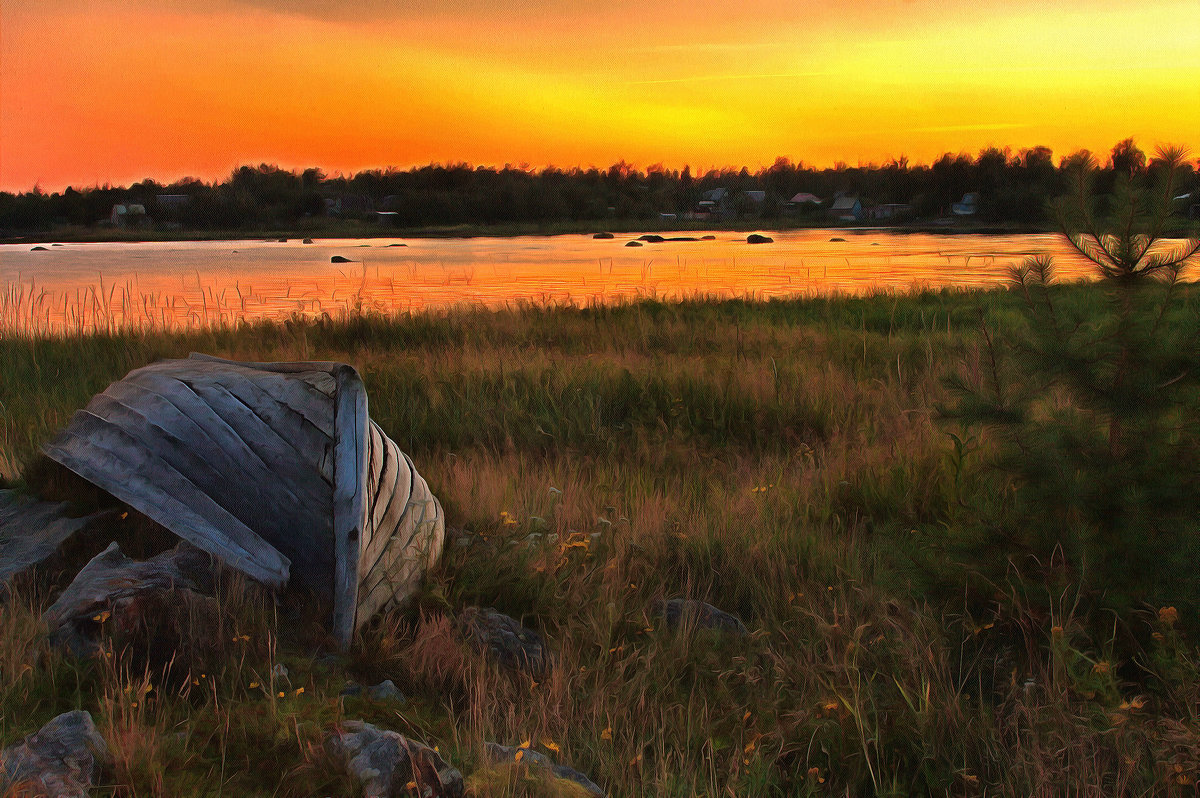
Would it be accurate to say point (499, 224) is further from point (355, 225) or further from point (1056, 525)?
point (1056, 525)

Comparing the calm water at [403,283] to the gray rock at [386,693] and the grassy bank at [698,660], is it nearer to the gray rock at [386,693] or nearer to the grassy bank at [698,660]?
the grassy bank at [698,660]

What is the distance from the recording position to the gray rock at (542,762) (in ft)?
7.93

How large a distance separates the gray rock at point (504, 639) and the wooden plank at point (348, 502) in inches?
18.0

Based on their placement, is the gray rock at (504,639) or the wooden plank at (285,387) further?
the wooden plank at (285,387)

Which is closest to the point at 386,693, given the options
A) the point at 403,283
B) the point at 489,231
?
the point at 403,283

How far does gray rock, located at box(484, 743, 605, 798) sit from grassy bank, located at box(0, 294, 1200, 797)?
0.06 metres

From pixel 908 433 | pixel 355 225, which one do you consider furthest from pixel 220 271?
pixel 355 225

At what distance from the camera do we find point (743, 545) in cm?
438

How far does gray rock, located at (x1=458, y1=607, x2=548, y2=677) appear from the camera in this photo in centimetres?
333

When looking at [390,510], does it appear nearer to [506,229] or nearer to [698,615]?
[698,615]

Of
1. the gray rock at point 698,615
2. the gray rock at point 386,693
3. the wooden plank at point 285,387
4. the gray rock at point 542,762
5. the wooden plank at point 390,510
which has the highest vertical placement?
the wooden plank at point 285,387

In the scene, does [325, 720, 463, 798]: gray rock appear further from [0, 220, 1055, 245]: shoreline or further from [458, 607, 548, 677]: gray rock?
[0, 220, 1055, 245]: shoreline

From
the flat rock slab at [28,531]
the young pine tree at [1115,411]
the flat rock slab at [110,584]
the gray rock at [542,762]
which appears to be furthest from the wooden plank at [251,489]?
the young pine tree at [1115,411]

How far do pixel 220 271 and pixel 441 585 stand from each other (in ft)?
102
